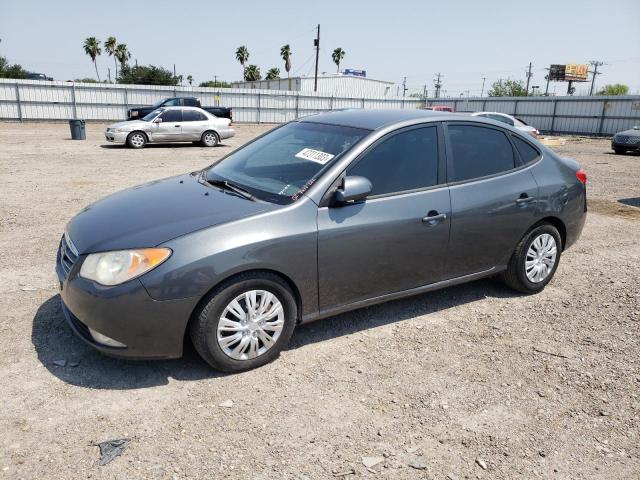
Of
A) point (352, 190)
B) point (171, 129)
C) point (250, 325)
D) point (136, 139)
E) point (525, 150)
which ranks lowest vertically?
point (136, 139)

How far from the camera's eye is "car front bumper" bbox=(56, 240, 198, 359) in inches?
119

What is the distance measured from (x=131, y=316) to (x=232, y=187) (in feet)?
4.31

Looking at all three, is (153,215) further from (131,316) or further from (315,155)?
(315,155)

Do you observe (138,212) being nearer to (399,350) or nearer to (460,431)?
(399,350)

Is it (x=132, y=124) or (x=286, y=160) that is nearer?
(x=286, y=160)

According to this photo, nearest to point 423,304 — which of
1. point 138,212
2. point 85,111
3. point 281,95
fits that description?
point 138,212

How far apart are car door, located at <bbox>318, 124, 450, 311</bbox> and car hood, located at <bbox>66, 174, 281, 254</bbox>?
0.54 metres

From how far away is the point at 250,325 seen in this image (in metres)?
3.36

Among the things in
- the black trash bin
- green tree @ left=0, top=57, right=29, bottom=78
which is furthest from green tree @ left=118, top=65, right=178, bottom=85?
the black trash bin

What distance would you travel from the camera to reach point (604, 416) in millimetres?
3139

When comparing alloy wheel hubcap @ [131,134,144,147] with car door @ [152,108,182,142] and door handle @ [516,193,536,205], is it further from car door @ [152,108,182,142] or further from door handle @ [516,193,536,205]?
door handle @ [516,193,536,205]

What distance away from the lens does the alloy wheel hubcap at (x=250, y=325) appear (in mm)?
3279

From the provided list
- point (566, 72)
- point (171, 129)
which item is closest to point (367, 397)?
point (171, 129)

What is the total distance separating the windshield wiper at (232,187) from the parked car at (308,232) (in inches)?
0.9
